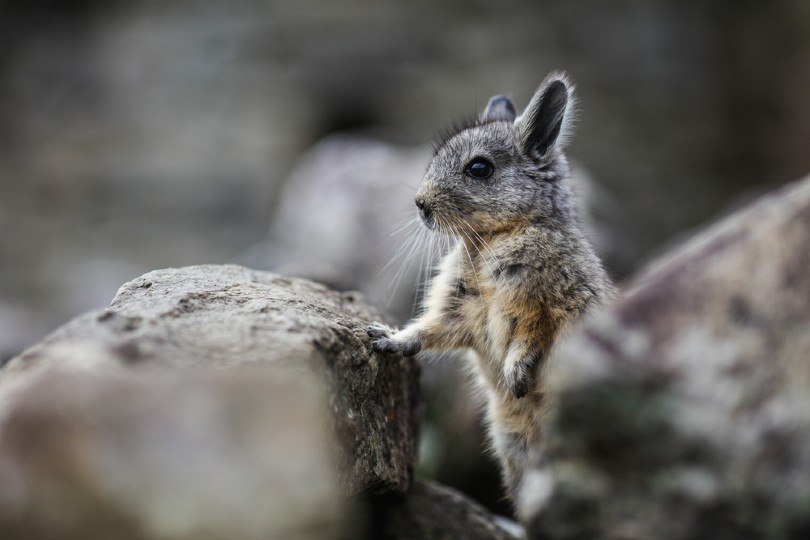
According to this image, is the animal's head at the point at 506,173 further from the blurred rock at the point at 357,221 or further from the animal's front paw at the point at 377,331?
the blurred rock at the point at 357,221

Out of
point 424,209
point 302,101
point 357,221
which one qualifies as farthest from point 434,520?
point 302,101

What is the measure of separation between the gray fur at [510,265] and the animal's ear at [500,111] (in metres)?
0.23

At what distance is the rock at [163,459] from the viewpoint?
290 cm

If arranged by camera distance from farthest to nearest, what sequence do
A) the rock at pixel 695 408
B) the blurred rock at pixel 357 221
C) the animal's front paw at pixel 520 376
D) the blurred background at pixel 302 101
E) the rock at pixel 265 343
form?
the blurred background at pixel 302 101, the blurred rock at pixel 357 221, the animal's front paw at pixel 520 376, the rock at pixel 265 343, the rock at pixel 695 408

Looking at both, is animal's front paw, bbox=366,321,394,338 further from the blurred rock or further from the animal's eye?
the blurred rock

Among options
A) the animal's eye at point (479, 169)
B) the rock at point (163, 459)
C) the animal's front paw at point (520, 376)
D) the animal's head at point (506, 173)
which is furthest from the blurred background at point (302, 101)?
the rock at point (163, 459)

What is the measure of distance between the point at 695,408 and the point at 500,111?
379 centimetres

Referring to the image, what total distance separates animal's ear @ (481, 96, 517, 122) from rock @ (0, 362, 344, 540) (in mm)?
3631

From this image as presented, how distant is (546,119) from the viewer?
5719mm

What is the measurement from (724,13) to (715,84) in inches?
53.4

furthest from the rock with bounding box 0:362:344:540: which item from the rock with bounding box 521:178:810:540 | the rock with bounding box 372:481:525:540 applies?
the rock with bounding box 372:481:525:540

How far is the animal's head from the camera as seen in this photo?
547 centimetres

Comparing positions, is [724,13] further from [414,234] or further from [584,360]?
[584,360]

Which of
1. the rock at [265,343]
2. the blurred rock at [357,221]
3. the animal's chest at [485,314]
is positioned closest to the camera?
the rock at [265,343]
